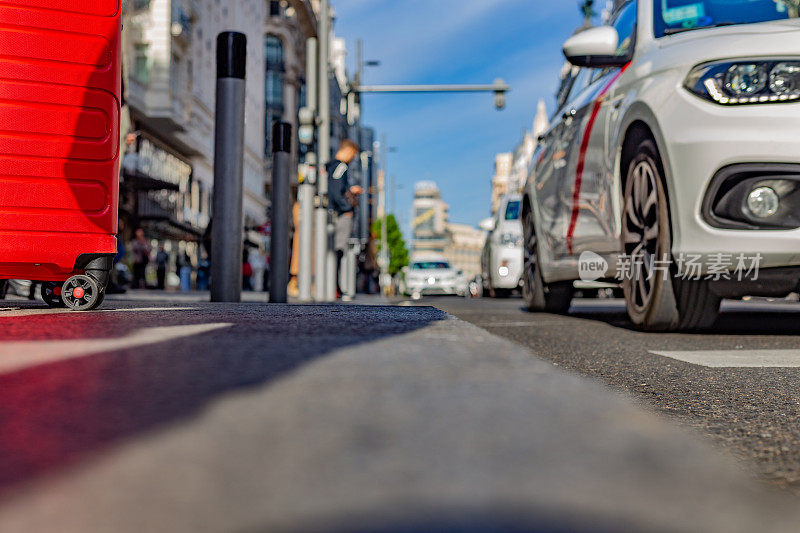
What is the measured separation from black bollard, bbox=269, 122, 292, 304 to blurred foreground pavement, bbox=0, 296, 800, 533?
7727 millimetres

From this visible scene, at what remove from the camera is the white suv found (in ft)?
13.4

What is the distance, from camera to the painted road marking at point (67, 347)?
1304 millimetres

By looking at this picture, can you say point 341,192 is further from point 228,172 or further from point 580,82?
point 580,82

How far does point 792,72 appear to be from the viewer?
409 cm

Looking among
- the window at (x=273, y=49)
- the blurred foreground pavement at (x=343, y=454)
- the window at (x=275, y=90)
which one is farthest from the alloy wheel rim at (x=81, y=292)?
the window at (x=273, y=49)

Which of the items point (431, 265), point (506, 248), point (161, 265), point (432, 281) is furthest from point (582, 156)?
point (431, 265)

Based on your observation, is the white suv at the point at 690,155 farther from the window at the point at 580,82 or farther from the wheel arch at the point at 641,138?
the window at the point at 580,82

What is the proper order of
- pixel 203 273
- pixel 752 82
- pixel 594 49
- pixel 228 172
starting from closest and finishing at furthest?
pixel 752 82
pixel 594 49
pixel 228 172
pixel 203 273

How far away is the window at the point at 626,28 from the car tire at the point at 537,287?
2.06 metres

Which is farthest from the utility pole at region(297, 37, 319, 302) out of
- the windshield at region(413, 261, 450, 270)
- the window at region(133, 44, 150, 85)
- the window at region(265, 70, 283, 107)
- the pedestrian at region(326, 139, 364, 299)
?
the window at region(265, 70, 283, 107)

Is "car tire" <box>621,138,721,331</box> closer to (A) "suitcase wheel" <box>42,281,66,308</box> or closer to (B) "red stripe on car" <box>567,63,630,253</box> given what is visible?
(B) "red stripe on car" <box>567,63,630,253</box>

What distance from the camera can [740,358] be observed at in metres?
3.76

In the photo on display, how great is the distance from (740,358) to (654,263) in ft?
3.34

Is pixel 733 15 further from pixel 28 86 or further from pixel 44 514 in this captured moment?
pixel 44 514
